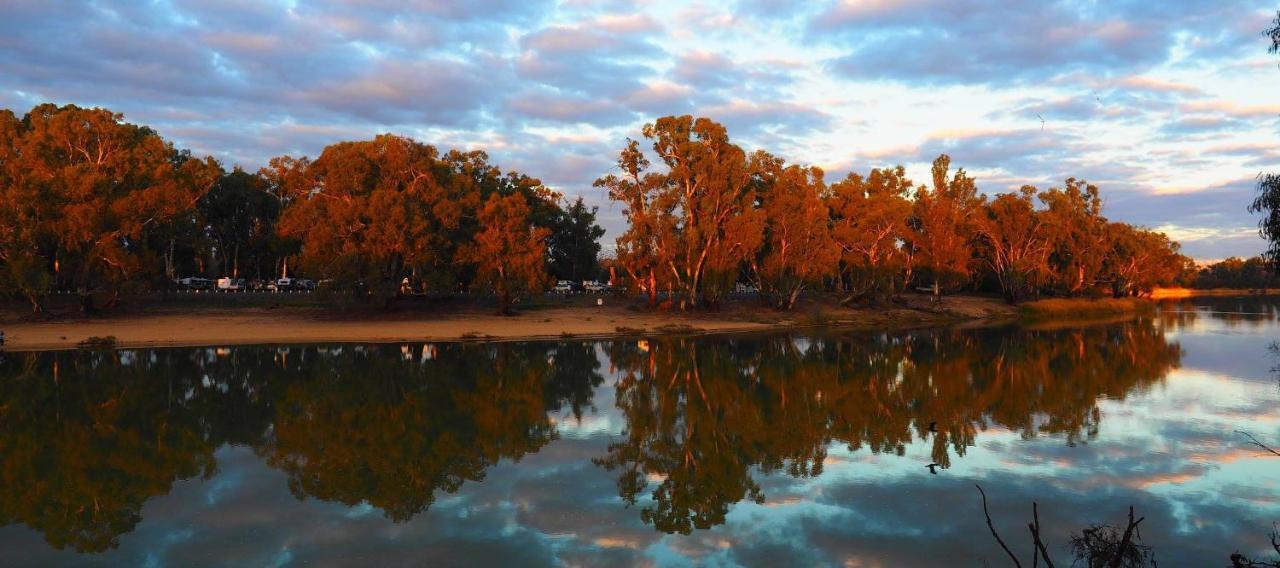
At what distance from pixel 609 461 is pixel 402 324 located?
4013 cm

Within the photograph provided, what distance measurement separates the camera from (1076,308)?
90.4 meters

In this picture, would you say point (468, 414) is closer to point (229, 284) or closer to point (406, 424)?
point (406, 424)

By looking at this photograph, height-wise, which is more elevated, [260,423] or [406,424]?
[406,424]

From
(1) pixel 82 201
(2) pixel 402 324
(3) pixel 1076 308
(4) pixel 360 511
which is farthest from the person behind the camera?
(3) pixel 1076 308

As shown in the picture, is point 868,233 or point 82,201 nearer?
point 82,201

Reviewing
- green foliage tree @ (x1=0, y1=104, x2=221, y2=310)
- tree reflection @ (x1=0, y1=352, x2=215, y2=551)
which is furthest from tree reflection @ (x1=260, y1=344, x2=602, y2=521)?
green foliage tree @ (x1=0, y1=104, x2=221, y2=310)

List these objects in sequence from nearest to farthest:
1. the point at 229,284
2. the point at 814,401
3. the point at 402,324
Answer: the point at 814,401
the point at 402,324
the point at 229,284

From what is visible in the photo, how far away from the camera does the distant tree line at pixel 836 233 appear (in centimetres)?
6400

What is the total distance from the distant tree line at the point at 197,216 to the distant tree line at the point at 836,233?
1172 cm

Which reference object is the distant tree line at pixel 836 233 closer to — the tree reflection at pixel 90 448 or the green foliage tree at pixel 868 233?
the green foliage tree at pixel 868 233

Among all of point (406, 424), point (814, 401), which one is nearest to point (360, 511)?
point (406, 424)

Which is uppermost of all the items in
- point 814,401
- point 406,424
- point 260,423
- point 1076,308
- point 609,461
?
point 1076,308

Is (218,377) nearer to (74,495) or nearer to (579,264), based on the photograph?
(74,495)

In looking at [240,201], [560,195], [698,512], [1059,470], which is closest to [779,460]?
[698,512]
